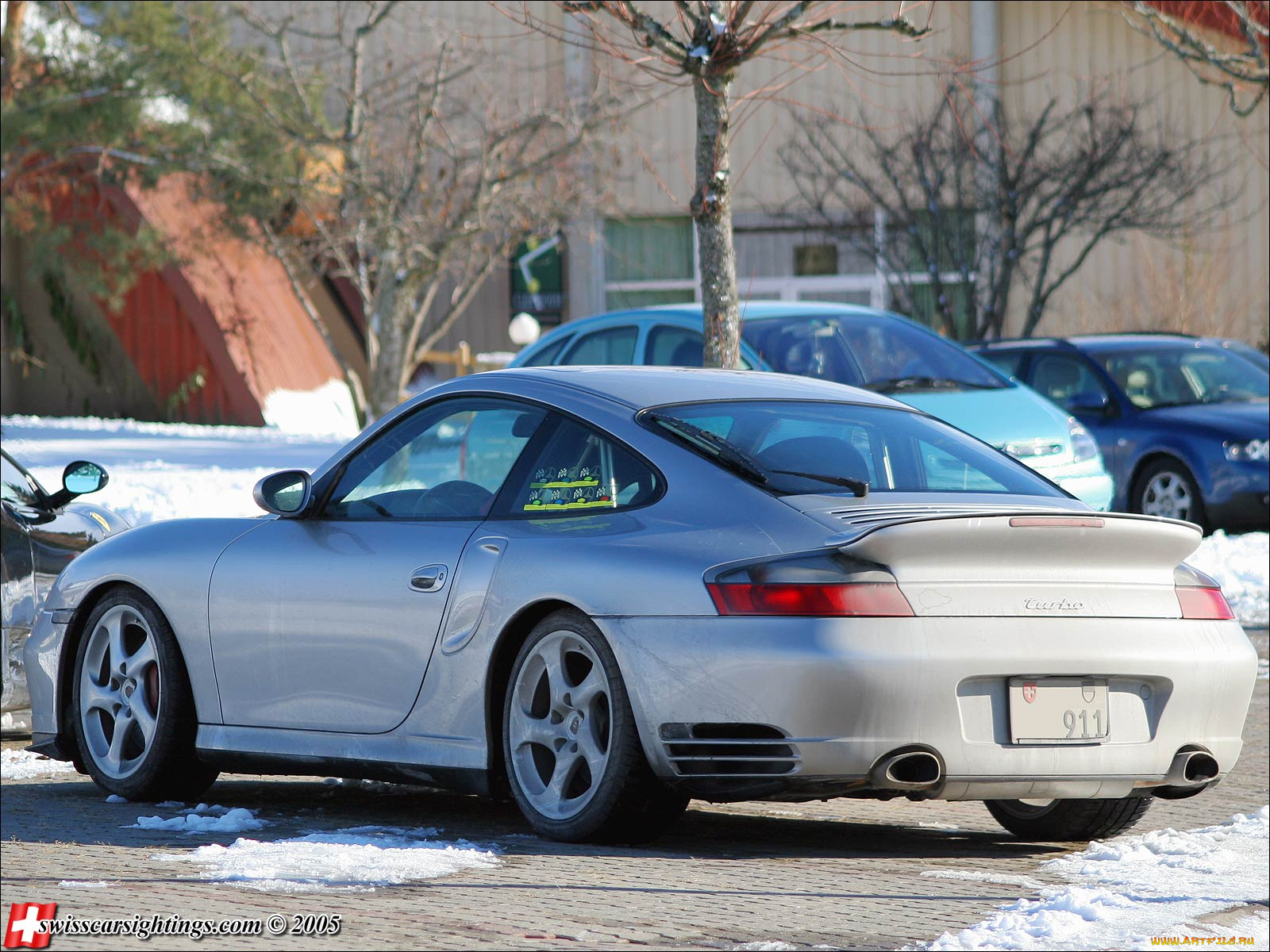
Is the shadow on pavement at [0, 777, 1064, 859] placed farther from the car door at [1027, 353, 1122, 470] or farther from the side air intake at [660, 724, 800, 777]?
the car door at [1027, 353, 1122, 470]

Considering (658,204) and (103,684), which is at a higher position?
(658,204)

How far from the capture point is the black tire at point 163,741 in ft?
20.2

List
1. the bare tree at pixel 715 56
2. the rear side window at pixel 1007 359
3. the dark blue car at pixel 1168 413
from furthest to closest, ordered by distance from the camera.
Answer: the rear side window at pixel 1007 359 < the dark blue car at pixel 1168 413 < the bare tree at pixel 715 56

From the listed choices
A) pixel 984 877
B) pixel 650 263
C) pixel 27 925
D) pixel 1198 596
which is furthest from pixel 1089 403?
pixel 650 263

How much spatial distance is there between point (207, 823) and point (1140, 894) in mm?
2687

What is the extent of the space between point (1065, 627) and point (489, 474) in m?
1.84

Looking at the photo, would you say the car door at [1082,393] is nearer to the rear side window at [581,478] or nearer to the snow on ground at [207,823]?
the rear side window at [581,478]

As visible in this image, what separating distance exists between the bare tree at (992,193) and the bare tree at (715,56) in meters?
14.2

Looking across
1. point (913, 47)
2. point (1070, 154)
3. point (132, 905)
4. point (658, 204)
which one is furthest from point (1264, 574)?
point (658, 204)

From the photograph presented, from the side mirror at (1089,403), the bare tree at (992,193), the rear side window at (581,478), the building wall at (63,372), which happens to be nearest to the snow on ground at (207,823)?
the rear side window at (581,478)

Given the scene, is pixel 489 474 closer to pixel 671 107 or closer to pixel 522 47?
pixel 522 47

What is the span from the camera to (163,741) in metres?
6.16

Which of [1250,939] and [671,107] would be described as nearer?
[1250,939]

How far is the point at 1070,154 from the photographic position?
2539 centimetres
